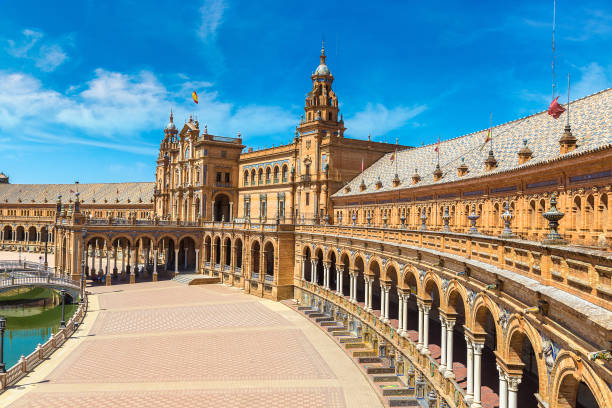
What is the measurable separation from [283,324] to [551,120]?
2422 centimetres

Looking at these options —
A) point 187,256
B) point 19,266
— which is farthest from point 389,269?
point 19,266

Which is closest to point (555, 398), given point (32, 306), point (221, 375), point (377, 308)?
point (221, 375)

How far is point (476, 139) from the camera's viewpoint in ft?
123

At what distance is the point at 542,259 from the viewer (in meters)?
10.7

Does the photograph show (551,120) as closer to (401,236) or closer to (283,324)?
(401,236)

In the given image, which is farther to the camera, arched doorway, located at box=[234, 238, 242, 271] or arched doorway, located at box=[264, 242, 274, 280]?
arched doorway, located at box=[234, 238, 242, 271]

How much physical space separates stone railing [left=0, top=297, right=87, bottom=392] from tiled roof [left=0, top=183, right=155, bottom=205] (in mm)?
71143

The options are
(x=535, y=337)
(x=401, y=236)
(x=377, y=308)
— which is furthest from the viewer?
(x=377, y=308)

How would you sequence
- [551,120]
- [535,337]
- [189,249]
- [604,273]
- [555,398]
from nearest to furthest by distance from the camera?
[604,273] → [555,398] → [535,337] → [551,120] → [189,249]

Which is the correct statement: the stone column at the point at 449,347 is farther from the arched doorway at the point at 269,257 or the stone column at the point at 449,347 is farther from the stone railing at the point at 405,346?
the arched doorway at the point at 269,257

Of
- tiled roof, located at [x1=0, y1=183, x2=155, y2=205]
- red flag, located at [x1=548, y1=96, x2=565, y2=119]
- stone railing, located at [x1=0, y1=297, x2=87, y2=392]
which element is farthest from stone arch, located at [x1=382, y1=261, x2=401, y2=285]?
tiled roof, located at [x1=0, y1=183, x2=155, y2=205]

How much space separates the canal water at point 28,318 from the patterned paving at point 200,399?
40.0 feet

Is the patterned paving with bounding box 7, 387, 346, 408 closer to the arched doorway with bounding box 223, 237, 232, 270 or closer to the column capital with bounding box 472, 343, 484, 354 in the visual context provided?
the column capital with bounding box 472, 343, 484, 354

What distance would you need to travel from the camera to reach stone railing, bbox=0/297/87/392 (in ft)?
80.0
